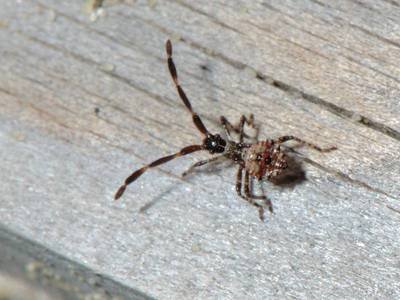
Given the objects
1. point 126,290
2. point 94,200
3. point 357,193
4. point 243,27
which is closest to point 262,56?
point 243,27

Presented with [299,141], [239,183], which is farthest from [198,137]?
[299,141]

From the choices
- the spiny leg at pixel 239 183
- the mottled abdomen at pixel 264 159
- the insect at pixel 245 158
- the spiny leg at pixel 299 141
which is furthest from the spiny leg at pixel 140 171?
the spiny leg at pixel 299 141

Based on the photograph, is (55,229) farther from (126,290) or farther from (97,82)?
(97,82)

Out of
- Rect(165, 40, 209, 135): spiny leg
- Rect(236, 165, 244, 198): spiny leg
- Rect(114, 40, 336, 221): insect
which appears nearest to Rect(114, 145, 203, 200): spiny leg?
Rect(114, 40, 336, 221): insect

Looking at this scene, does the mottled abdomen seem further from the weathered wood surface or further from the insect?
the weathered wood surface

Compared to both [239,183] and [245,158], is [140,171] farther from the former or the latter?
[245,158]

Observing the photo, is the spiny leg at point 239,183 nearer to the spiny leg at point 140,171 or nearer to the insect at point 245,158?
the insect at point 245,158
